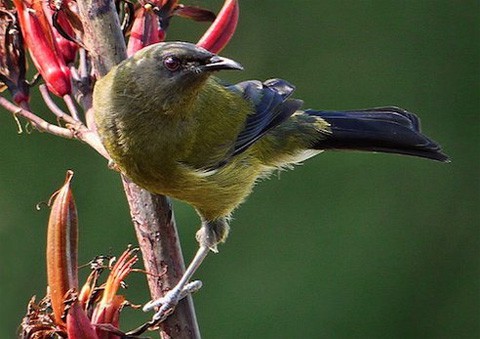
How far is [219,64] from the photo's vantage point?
6.25 feet

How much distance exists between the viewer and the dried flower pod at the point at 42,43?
184cm

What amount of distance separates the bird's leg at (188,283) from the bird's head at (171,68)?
35 cm

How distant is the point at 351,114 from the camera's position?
2.55 metres

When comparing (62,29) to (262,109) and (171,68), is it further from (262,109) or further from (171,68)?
(262,109)

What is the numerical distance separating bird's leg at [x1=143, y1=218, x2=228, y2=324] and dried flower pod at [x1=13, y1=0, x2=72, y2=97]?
41 cm

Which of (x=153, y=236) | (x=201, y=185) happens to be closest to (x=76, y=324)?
(x=153, y=236)

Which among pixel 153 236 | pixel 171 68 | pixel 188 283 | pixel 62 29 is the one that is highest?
pixel 62 29

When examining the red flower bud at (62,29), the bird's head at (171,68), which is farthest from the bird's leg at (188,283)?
the red flower bud at (62,29)

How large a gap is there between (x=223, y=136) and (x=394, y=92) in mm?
2063

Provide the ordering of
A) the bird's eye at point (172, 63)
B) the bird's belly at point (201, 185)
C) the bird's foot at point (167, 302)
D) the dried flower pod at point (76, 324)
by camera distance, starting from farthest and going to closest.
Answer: the bird's belly at point (201, 185) → the bird's eye at point (172, 63) → the bird's foot at point (167, 302) → the dried flower pod at point (76, 324)

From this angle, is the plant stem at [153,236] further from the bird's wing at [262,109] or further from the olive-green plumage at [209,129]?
the bird's wing at [262,109]

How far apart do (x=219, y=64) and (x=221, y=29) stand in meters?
0.13

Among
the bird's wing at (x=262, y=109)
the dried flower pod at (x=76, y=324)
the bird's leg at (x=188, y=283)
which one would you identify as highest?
the bird's wing at (x=262, y=109)

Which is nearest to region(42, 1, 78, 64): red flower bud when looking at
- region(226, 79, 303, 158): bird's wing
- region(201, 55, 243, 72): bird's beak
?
region(201, 55, 243, 72): bird's beak
